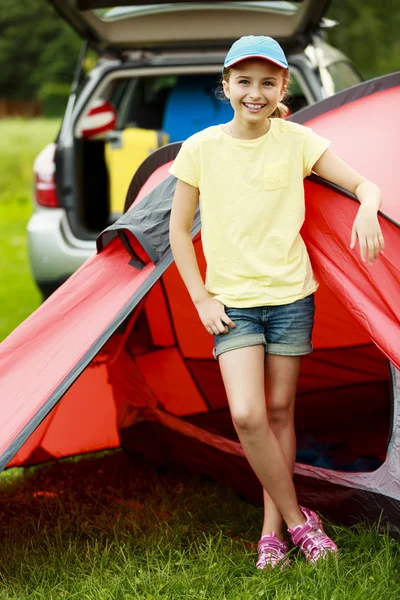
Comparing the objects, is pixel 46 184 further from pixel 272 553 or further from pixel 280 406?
pixel 272 553

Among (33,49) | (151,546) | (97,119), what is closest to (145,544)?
(151,546)

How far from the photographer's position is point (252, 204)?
7.10 ft

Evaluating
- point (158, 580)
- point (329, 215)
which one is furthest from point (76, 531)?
point (329, 215)

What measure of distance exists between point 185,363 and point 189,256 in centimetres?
126

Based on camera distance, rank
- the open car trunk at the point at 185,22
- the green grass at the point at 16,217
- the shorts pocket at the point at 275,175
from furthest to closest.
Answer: the green grass at the point at 16,217, the open car trunk at the point at 185,22, the shorts pocket at the point at 275,175

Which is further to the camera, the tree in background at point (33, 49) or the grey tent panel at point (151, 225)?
the tree in background at point (33, 49)

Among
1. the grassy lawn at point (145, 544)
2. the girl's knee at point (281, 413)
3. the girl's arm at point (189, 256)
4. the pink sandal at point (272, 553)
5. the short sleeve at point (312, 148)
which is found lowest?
the grassy lawn at point (145, 544)

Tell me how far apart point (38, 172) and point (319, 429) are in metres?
1.94

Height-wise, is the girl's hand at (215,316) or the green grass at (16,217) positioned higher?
the girl's hand at (215,316)

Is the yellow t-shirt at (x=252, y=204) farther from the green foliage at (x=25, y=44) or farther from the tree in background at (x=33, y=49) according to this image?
the green foliage at (x=25, y=44)

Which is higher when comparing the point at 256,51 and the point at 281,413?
the point at 256,51

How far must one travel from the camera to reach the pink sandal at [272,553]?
2.31 m

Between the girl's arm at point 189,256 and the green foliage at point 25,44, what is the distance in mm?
36123

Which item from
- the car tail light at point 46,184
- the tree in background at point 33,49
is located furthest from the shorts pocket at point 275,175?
the tree in background at point 33,49
